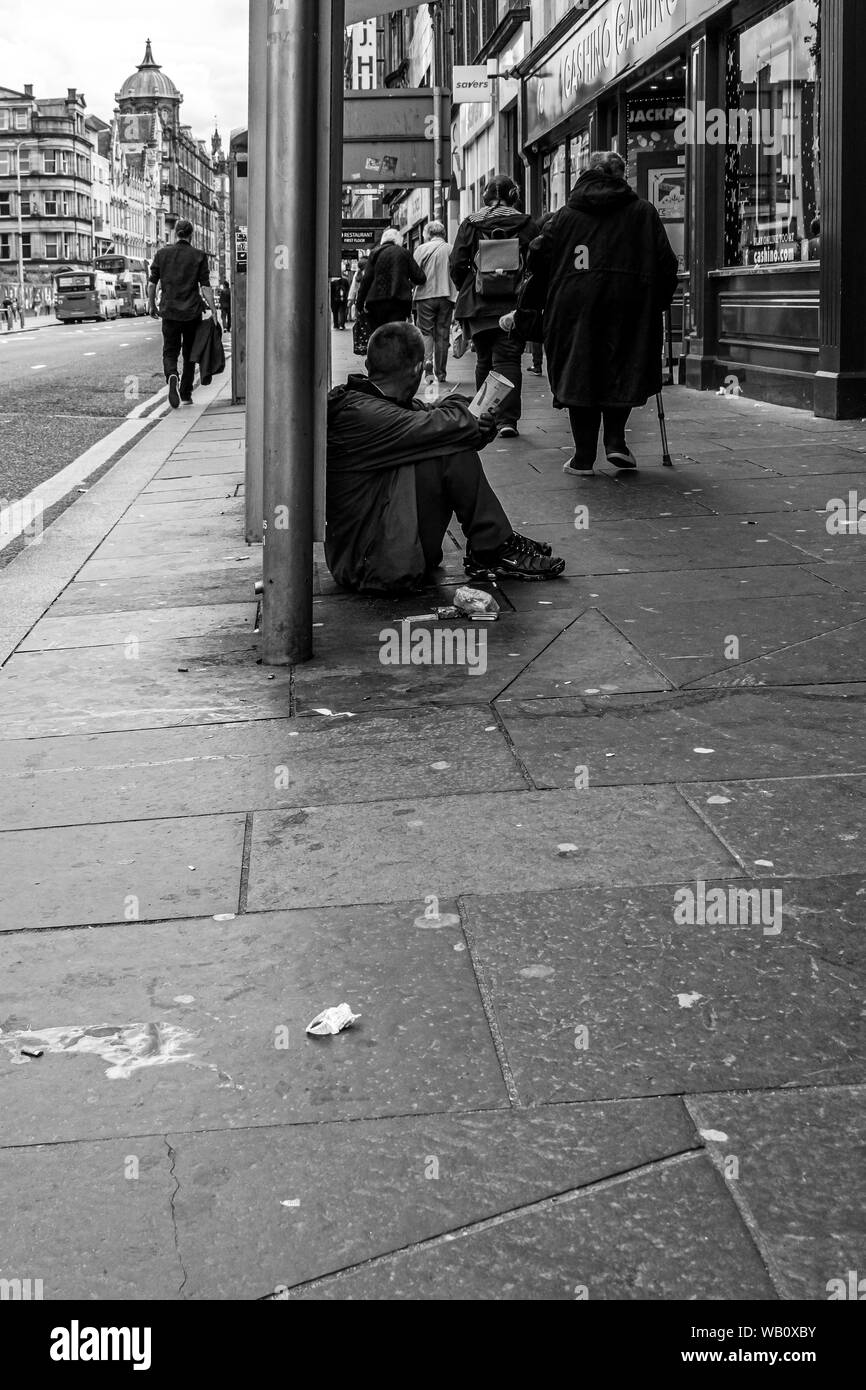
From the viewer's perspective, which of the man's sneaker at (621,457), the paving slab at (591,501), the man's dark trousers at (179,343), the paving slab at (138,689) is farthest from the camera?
the man's dark trousers at (179,343)

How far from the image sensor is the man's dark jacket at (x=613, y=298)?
898cm

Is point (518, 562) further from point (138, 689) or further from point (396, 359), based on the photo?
point (138, 689)

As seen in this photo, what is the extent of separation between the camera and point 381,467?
6203mm

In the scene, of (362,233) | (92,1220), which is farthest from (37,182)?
(92,1220)

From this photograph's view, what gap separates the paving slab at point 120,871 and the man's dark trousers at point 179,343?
14.1 m

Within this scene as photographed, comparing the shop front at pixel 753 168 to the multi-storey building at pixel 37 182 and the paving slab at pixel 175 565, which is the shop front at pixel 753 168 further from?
the multi-storey building at pixel 37 182

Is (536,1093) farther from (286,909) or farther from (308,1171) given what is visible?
(286,909)

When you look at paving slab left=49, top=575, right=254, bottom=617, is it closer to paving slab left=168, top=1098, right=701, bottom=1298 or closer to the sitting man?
the sitting man

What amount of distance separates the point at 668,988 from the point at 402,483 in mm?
3679

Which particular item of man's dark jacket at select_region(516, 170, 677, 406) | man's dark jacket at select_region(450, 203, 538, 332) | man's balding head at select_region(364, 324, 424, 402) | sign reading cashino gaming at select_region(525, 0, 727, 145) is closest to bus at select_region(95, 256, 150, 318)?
sign reading cashino gaming at select_region(525, 0, 727, 145)

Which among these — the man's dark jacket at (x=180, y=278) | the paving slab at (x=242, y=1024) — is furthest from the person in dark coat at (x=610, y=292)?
the man's dark jacket at (x=180, y=278)

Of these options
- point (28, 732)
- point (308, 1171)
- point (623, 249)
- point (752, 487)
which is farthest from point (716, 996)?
point (623, 249)

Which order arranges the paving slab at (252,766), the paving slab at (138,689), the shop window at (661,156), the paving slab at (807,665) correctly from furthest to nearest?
the shop window at (661,156)
the paving slab at (807,665)
the paving slab at (138,689)
the paving slab at (252,766)

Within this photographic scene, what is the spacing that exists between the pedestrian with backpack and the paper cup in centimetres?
509
